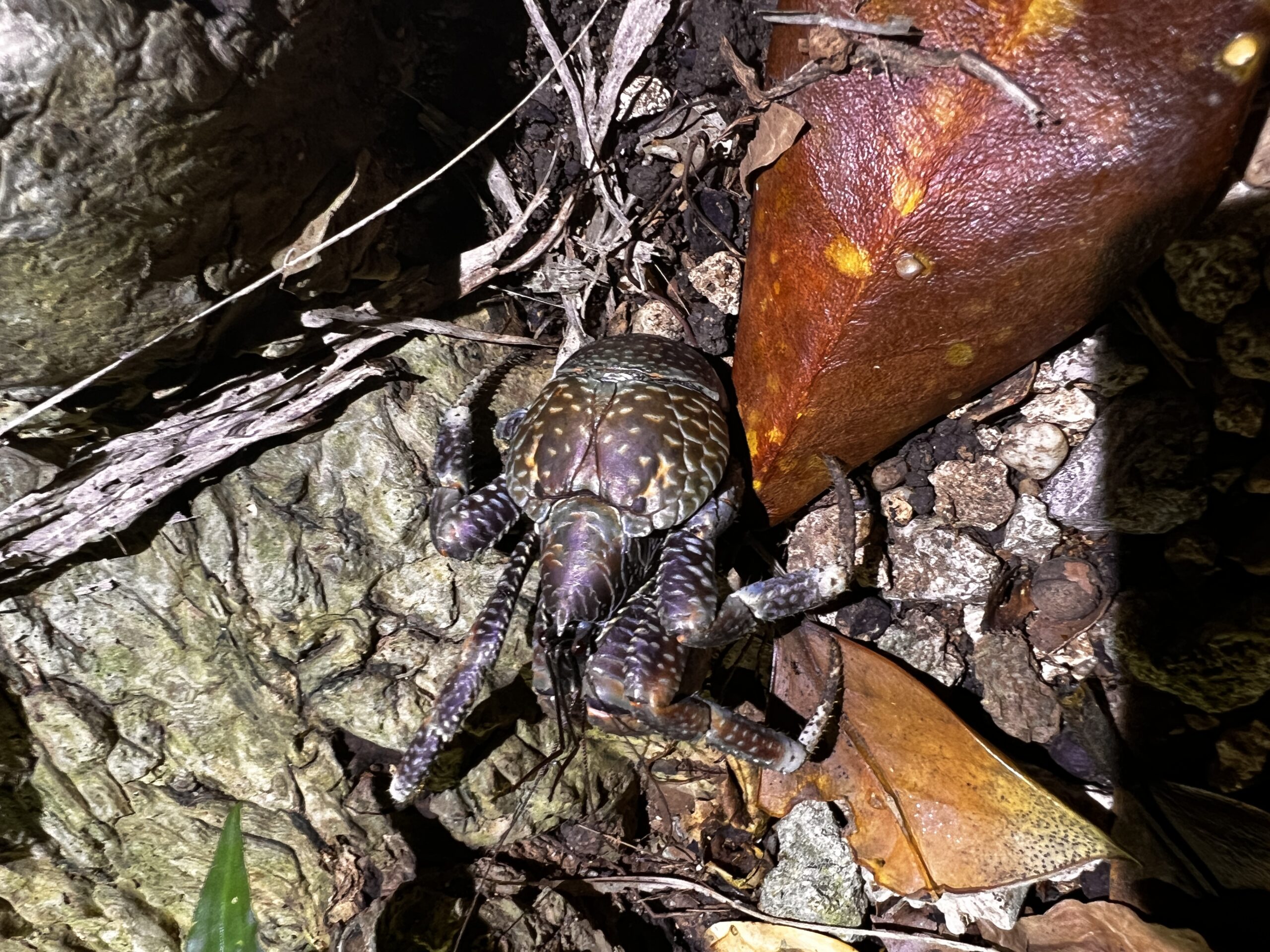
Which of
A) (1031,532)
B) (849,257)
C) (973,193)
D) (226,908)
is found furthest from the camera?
(1031,532)

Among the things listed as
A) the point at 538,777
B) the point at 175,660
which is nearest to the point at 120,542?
the point at 175,660

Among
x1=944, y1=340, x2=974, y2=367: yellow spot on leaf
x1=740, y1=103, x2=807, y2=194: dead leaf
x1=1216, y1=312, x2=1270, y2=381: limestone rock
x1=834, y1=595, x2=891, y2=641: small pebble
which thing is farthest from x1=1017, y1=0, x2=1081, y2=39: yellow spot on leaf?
x1=834, y1=595, x2=891, y2=641: small pebble

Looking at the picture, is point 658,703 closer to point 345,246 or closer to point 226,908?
point 226,908

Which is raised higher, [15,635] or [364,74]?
[364,74]

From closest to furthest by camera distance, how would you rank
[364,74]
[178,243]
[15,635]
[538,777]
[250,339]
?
[178,243] < [364,74] < [250,339] < [15,635] < [538,777]

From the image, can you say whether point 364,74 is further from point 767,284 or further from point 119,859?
point 119,859

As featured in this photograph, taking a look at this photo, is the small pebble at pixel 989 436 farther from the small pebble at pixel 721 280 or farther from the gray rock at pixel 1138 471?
the small pebble at pixel 721 280

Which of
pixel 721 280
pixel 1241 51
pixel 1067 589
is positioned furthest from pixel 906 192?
pixel 1067 589
